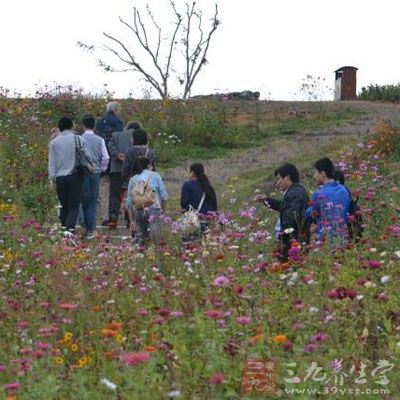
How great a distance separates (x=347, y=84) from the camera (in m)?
28.6

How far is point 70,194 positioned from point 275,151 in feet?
27.6

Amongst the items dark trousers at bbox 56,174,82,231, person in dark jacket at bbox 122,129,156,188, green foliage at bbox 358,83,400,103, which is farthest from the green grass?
dark trousers at bbox 56,174,82,231

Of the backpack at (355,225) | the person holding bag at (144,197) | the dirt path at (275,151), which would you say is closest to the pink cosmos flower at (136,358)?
the backpack at (355,225)

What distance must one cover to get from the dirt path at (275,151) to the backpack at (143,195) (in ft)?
16.1

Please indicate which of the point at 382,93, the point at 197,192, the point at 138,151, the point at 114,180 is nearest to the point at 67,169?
the point at 138,151

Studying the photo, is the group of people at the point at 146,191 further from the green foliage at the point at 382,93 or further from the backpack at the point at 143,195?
the green foliage at the point at 382,93

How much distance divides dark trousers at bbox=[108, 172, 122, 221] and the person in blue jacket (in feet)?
13.9

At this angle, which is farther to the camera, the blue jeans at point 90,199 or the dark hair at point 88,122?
the dark hair at point 88,122

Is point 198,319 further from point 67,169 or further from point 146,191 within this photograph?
point 67,169

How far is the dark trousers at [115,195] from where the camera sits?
461 inches

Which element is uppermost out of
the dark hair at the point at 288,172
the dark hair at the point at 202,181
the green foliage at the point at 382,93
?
the green foliage at the point at 382,93

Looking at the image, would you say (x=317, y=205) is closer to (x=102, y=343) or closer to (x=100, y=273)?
(x=100, y=273)

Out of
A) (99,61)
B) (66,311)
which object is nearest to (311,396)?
(66,311)

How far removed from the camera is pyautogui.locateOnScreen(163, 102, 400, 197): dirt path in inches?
615
